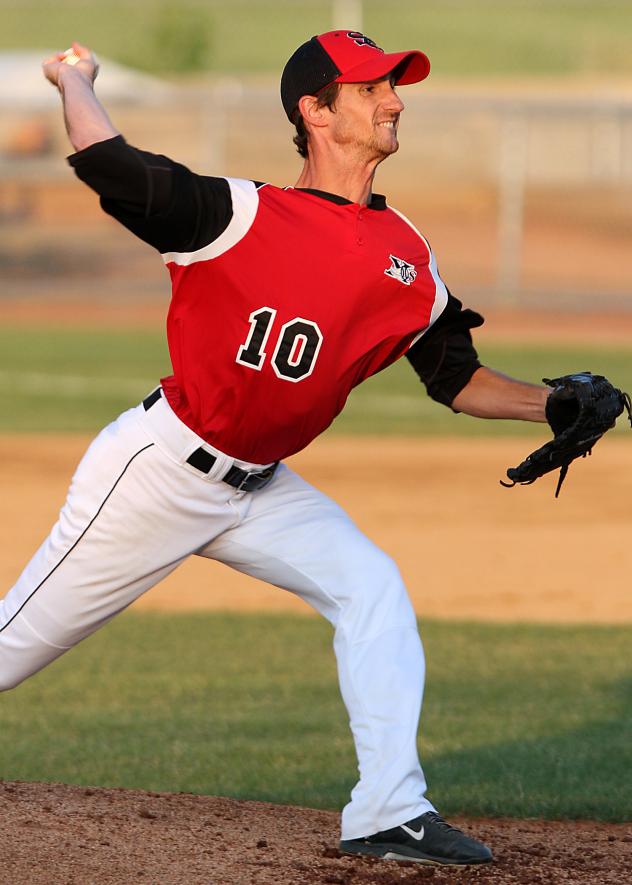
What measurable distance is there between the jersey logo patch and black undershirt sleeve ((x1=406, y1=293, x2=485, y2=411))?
30 centimetres

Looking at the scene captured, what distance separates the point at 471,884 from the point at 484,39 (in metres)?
67.1

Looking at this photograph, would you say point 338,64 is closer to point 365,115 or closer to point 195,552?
point 365,115

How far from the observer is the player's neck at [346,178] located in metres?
3.99

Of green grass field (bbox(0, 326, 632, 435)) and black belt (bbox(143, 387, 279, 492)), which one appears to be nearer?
black belt (bbox(143, 387, 279, 492))

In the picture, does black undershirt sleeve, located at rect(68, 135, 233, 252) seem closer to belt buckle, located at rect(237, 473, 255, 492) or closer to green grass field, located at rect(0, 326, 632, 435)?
belt buckle, located at rect(237, 473, 255, 492)

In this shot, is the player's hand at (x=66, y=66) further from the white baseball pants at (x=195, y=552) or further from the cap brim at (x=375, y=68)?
the white baseball pants at (x=195, y=552)

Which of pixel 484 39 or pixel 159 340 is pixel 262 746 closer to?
pixel 159 340

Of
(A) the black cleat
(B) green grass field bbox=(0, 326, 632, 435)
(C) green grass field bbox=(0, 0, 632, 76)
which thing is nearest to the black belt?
(A) the black cleat

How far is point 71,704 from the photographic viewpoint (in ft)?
20.4

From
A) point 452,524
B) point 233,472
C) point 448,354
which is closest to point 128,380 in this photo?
point 452,524

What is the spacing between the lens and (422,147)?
144 feet

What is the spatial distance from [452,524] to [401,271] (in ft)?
20.6

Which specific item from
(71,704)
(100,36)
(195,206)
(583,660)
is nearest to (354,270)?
(195,206)

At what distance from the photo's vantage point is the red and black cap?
12.9 feet
